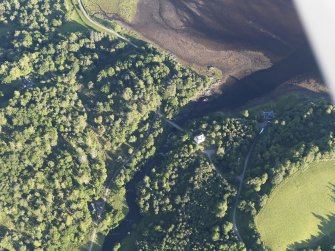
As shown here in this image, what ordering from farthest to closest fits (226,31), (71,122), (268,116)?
(226,31), (71,122), (268,116)

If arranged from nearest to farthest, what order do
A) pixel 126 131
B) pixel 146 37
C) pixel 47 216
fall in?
pixel 47 216 < pixel 126 131 < pixel 146 37

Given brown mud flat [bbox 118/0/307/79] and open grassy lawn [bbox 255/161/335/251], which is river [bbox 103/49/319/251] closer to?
brown mud flat [bbox 118/0/307/79]

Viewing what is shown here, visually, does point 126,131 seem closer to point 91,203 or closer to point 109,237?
point 91,203

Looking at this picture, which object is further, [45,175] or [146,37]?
[146,37]

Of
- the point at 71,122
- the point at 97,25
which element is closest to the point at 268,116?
the point at 71,122

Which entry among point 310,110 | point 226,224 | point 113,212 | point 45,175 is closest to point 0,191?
point 45,175

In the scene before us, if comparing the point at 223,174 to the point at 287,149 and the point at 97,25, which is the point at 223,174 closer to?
the point at 287,149

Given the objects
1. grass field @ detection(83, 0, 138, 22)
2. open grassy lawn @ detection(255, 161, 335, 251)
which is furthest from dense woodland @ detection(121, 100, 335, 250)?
grass field @ detection(83, 0, 138, 22)
